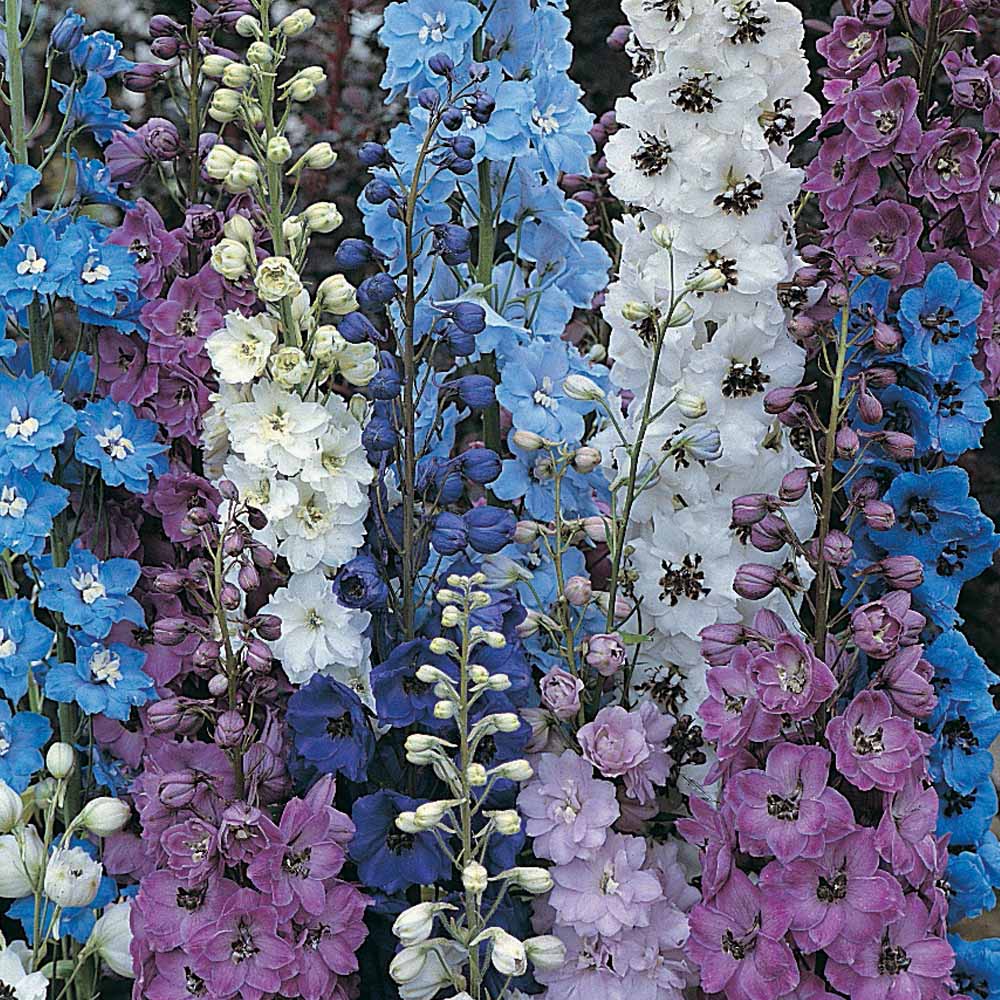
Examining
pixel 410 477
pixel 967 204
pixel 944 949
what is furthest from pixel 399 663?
pixel 967 204

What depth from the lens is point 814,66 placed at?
3254mm

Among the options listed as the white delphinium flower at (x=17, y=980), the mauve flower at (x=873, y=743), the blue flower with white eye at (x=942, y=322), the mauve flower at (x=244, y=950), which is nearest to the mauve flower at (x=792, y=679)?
the mauve flower at (x=873, y=743)

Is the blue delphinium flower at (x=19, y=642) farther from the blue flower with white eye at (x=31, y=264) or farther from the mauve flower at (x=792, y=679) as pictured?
the mauve flower at (x=792, y=679)

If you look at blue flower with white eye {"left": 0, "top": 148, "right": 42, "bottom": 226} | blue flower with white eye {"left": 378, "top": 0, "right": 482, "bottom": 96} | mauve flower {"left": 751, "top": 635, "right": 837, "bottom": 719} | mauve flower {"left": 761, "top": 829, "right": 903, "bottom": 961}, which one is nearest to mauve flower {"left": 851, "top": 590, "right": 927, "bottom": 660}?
mauve flower {"left": 751, "top": 635, "right": 837, "bottom": 719}

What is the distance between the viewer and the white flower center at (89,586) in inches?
71.1

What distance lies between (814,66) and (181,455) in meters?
1.89

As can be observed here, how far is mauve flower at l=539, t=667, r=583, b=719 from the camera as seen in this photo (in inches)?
64.1

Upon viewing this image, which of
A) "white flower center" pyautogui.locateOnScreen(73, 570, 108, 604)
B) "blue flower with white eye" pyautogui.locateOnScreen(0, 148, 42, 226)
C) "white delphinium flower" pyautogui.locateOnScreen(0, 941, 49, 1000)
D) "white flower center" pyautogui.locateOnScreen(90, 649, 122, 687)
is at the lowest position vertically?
"white delphinium flower" pyautogui.locateOnScreen(0, 941, 49, 1000)

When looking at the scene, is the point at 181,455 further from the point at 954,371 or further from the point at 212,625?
the point at 954,371

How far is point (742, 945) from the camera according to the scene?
1585 millimetres

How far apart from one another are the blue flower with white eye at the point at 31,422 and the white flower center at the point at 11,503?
0.03m

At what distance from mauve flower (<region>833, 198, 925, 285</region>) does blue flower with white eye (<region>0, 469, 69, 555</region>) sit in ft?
3.05

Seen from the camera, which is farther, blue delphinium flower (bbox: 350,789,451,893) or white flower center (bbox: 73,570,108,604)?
white flower center (bbox: 73,570,108,604)

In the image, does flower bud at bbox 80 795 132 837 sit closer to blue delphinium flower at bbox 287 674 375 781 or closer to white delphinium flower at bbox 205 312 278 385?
blue delphinium flower at bbox 287 674 375 781
